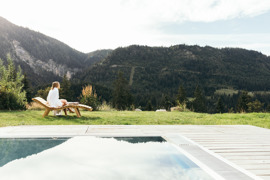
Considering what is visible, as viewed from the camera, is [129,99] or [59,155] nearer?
[59,155]

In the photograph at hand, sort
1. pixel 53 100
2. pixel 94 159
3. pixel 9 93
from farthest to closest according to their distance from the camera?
pixel 9 93 → pixel 53 100 → pixel 94 159

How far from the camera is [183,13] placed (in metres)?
12.3

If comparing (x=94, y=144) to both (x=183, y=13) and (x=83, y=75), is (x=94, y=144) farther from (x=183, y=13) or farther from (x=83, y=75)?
(x=83, y=75)

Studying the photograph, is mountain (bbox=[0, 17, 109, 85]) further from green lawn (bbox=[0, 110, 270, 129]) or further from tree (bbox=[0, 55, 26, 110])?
green lawn (bbox=[0, 110, 270, 129])

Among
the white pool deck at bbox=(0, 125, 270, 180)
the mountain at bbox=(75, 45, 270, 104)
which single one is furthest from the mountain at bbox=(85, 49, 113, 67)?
the white pool deck at bbox=(0, 125, 270, 180)

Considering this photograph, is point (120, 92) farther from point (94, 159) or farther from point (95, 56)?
point (95, 56)

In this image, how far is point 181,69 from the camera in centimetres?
10325

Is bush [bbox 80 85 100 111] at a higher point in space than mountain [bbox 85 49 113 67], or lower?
lower

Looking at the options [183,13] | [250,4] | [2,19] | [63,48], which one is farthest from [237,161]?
[63,48]

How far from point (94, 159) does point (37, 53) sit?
103 metres

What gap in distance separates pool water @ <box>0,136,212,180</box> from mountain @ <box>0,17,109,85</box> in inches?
3072

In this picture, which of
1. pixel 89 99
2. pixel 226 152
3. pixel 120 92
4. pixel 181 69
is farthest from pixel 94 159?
pixel 181 69

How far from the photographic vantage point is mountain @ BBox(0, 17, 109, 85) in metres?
80.4

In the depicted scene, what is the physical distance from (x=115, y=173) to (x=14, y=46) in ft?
317
